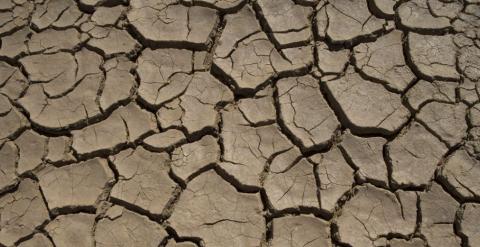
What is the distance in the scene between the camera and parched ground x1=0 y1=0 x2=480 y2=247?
93.8 inches

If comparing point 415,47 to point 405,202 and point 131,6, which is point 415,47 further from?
point 131,6

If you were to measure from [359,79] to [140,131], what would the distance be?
1109 millimetres

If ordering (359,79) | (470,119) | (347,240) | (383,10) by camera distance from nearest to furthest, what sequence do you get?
(347,240) → (470,119) → (359,79) → (383,10)

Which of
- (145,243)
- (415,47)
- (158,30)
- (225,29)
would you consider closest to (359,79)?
(415,47)

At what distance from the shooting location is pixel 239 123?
2.65 meters

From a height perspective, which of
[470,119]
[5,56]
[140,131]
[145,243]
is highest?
[5,56]

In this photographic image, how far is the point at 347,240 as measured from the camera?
7.57ft

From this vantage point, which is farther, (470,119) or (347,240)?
(470,119)

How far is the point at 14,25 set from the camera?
120 inches

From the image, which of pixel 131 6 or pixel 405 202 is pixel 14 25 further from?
pixel 405 202

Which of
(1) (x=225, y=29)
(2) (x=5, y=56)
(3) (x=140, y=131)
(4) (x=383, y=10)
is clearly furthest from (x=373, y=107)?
(2) (x=5, y=56)

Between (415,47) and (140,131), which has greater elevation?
(415,47)

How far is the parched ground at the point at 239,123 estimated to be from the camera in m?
2.38

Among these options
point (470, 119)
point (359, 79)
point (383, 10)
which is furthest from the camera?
point (383, 10)
